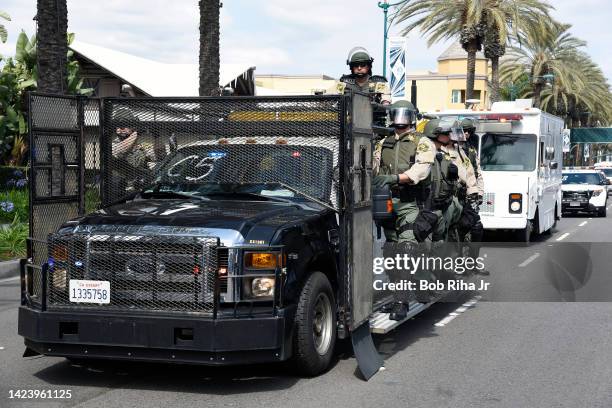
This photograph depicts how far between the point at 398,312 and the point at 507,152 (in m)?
9.98

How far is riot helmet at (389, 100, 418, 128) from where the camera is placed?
26.5 feet

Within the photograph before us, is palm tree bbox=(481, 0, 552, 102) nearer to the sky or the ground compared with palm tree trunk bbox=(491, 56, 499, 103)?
nearer to the sky

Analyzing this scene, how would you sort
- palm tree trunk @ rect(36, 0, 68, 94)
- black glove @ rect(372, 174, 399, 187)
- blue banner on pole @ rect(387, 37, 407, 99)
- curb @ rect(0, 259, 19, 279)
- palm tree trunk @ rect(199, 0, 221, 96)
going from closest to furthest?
black glove @ rect(372, 174, 399, 187)
curb @ rect(0, 259, 19, 279)
palm tree trunk @ rect(36, 0, 68, 94)
palm tree trunk @ rect(199, 0, 221, 96)
blue banner on pole @ rect(387, 37, 407, 99)

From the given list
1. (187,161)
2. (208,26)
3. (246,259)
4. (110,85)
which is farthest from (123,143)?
(110,85)

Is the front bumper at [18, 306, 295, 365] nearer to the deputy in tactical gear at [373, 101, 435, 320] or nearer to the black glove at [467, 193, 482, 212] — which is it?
the deputy in tactical gear at [373, 101, 435, 320]

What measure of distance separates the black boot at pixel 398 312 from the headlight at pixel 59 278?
3.00 metres

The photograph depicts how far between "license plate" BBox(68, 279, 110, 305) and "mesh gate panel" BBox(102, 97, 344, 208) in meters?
1.35

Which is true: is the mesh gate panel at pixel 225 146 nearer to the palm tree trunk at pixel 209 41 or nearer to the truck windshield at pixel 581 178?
the palm tree trunk at pixel 209 41

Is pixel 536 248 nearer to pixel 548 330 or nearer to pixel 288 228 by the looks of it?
pixel 548 330

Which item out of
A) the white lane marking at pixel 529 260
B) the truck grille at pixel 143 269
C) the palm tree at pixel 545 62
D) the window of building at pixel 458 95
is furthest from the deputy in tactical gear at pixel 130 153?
the window of building at pixel 458 95

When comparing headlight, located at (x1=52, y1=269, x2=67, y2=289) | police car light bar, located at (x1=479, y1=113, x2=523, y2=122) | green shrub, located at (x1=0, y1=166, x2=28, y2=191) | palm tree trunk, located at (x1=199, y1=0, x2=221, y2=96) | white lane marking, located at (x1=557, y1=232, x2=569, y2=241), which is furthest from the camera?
white lane marking, located at (x1=557, y1=232, x2=569, y2=241)

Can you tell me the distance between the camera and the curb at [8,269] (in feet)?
40.6

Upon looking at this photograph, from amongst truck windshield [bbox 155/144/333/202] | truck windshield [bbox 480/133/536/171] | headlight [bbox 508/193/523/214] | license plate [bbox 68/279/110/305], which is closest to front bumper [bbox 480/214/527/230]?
headlight [bbox 508/193/523/214]

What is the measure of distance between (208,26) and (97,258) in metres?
12.0
